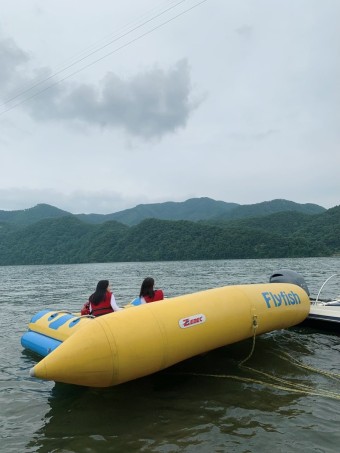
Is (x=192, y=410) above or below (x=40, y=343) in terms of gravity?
below

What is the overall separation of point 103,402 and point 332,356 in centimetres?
411

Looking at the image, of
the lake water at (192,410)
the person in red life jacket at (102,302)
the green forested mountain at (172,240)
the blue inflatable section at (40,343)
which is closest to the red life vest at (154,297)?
the person in red life jacket at (102,302)

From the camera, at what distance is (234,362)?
6.46m

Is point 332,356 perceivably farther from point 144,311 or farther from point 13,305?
point 13,305

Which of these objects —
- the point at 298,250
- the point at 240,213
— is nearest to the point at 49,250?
the point at 298,250

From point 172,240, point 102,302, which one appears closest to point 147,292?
point 102,302

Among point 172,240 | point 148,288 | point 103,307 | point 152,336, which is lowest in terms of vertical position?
point 152,336

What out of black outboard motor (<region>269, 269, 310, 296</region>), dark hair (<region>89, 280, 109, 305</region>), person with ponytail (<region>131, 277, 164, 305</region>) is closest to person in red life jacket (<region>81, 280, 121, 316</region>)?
dark hair (<region>89, 280, 109, 305</region>)

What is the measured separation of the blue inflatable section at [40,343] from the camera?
20.2 feet

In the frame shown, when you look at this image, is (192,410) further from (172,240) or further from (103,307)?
(172,240)

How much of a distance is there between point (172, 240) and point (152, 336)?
79030mm

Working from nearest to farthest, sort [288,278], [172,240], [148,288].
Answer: [148,288] < [288,278] < [172,240]

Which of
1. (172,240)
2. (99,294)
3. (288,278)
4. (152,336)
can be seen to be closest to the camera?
(152,336)

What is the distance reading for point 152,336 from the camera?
14.7ft
